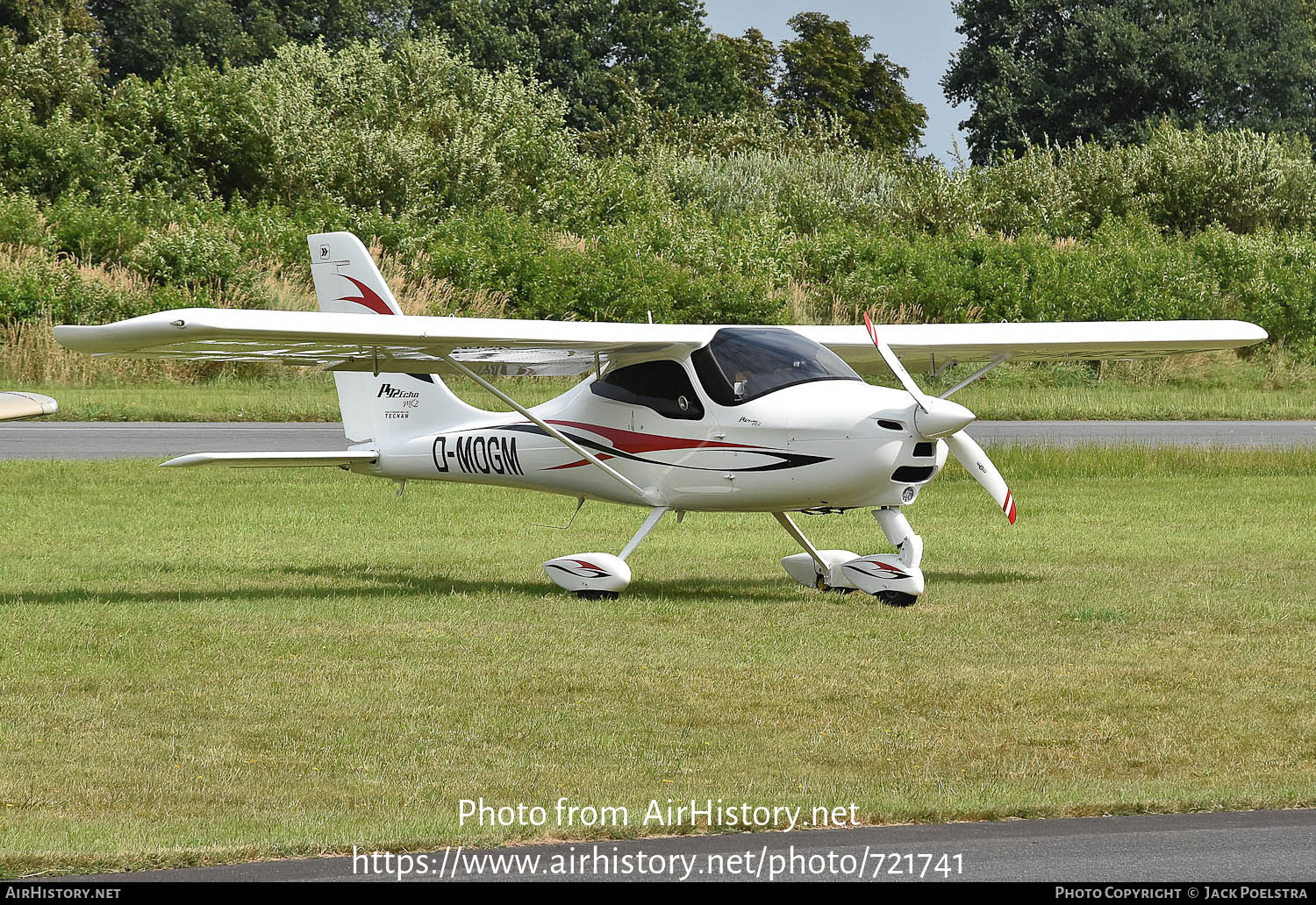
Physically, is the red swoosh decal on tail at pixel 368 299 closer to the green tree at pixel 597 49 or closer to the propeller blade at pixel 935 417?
the propeller blade at pixel 935 417

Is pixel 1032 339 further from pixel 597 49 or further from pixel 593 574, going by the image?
pixel 597 49

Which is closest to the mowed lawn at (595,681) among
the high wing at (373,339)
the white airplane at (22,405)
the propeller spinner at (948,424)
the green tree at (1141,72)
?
the propeller spinner at (948,424)

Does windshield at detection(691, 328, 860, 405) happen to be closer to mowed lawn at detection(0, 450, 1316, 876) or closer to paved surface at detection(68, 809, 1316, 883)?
mowed lawn at detection(0, 450, 1316, 876)

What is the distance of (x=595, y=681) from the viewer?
907 centimetres

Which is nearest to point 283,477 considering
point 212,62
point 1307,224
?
point 1307,224

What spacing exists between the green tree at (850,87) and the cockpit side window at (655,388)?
218ft

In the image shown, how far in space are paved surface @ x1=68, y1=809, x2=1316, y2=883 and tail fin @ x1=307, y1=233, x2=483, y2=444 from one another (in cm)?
826

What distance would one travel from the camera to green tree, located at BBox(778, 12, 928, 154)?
256 ft

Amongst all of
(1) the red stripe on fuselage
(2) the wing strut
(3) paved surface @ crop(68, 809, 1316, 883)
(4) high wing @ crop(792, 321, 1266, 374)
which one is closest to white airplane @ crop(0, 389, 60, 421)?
(3) paved surface @ crop(68, 809, 1316, 883)

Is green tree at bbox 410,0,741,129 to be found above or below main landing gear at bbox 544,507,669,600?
above

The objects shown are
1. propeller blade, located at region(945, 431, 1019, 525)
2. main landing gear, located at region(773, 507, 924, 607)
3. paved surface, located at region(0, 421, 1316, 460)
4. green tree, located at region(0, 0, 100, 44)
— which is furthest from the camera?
green tree, located at region(0, 0, 100, 44)

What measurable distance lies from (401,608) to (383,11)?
72.7m

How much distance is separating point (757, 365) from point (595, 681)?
3.84 metres

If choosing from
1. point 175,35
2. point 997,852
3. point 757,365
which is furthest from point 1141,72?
point 997,852
